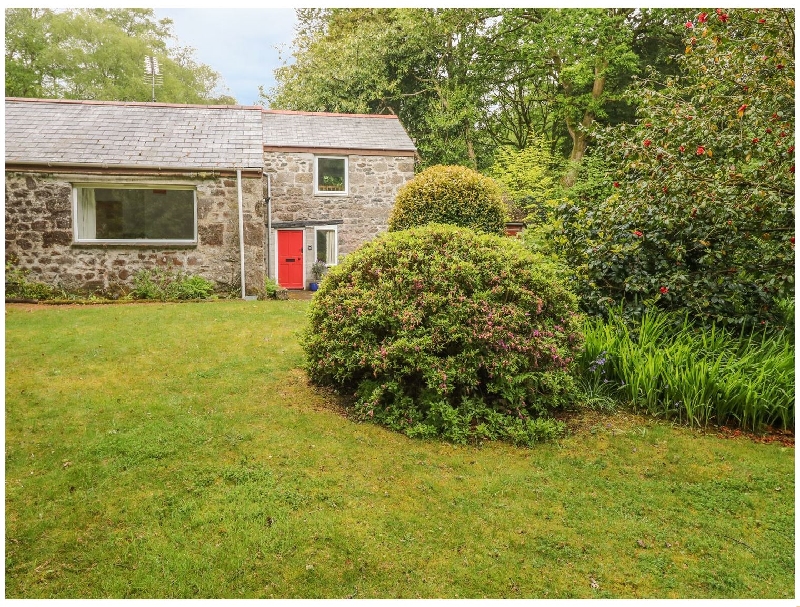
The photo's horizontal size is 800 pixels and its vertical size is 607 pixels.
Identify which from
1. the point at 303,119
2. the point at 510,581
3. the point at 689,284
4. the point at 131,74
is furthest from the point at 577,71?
the point at 131,74

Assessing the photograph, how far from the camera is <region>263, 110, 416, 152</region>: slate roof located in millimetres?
18281

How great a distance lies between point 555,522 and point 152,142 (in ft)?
44.4

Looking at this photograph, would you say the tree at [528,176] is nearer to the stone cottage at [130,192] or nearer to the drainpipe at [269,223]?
the drainpipe at [269,223]

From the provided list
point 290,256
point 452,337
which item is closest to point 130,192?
point 290,256

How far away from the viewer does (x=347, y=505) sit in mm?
3535

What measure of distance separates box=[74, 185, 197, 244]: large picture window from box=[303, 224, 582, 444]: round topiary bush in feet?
30.6

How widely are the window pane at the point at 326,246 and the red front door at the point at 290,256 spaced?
2.06ft

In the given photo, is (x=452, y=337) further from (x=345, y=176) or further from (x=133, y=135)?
(x=345, y=176)

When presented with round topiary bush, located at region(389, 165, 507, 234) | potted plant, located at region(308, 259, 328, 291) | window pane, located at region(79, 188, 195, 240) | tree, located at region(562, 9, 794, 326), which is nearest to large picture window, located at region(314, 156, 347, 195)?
potted plant, located at region(308, 259, 328, 291)

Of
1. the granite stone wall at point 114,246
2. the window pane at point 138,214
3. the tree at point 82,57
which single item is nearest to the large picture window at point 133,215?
the window pane at point 138,214

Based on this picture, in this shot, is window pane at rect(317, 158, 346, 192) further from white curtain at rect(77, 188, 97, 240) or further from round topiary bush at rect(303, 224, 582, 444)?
round topiary bush at rect(303, 224, 582, 444)

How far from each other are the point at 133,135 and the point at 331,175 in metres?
6.51

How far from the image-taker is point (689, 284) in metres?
6.04

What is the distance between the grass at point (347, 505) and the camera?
2.87m
